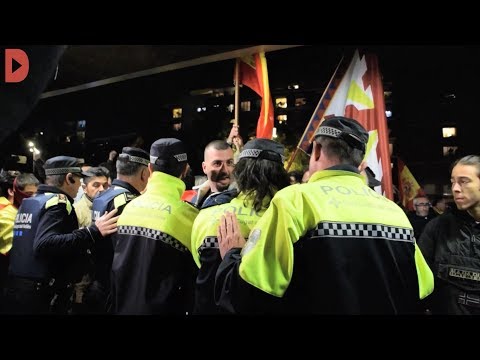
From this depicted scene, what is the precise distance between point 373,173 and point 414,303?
329cm

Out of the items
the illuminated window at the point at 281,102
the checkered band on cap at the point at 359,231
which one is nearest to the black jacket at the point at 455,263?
the checkered band on cap at the point at 359,231

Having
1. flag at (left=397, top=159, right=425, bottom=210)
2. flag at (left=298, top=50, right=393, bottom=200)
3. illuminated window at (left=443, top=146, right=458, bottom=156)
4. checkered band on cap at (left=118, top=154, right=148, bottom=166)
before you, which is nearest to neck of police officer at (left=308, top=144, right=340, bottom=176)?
checkered band on cap at (left=118, top=154, right=148, bottom=166)

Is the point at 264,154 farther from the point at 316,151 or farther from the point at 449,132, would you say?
the point at 449,132

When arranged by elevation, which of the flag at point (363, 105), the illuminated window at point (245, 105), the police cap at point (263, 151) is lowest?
the police cap at point (263, 151)

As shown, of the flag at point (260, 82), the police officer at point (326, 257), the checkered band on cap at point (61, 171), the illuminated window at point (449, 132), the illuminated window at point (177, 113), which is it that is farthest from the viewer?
the illuminated window at point (177, 113)

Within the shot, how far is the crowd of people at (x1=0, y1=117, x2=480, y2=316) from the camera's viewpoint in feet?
6.57

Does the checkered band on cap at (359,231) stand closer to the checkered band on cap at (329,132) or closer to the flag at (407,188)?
the checkered band on cap at (329,132)

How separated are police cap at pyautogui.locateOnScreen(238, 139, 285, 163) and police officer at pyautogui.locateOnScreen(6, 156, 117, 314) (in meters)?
1.46

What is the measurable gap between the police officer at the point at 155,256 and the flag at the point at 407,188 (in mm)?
6135

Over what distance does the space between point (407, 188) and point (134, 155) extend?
20.4ft

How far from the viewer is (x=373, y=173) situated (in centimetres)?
534

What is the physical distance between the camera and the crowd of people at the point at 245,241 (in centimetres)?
200

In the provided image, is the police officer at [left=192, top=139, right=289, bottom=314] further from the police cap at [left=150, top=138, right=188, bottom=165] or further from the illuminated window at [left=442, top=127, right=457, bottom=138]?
the illuminated window at [left=442, top=127, right=457, bottom=138]

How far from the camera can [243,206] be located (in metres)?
2.71
